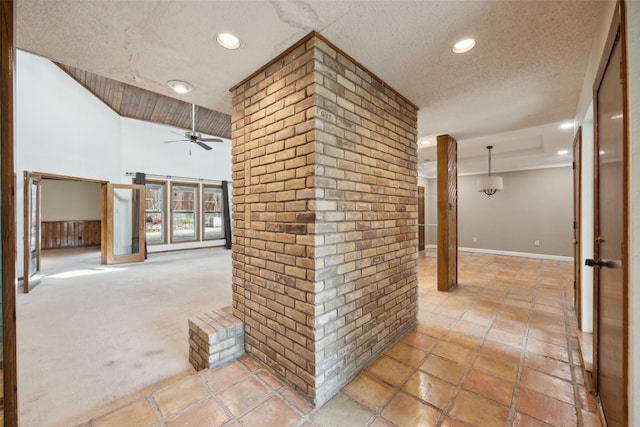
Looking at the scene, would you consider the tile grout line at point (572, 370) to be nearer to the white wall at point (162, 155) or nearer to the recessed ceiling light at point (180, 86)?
the recessed ceiling light at point (180, 86)

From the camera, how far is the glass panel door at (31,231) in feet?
14.1

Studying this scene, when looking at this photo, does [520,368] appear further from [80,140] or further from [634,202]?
[80,140]

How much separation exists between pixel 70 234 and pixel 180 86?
9.86 meters

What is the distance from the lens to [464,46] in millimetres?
1770

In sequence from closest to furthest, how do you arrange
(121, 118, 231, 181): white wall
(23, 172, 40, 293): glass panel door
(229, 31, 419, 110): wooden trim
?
(229, 31, 419, 110): wooden trim → (23, 172, 40, 293): glass panel door → (121, 118, 231, 181): white wall

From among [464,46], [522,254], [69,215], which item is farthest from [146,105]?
[522,254]

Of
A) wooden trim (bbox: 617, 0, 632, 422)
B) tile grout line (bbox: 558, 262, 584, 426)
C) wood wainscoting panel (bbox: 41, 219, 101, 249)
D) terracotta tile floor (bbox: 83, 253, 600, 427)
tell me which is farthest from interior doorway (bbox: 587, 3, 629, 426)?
wood wainscoting panel (bbox: 41, 219, 101, 249)

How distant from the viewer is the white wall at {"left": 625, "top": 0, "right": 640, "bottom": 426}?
95 cm

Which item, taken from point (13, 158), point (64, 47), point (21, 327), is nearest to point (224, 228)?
point (21, 327)

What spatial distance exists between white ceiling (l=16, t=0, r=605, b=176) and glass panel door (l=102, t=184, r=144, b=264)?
17.7ft

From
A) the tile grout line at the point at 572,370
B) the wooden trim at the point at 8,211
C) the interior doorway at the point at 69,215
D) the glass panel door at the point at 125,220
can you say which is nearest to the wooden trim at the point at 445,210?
the tile grout line at the point at 572,370

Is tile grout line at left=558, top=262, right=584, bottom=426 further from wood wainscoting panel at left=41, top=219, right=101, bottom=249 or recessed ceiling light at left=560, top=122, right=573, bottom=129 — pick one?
wood wainscoting panel at left=41, top=219, right=101, bottom=249

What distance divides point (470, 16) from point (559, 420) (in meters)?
2.41

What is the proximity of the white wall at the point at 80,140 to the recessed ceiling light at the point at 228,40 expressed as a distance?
498 cm
